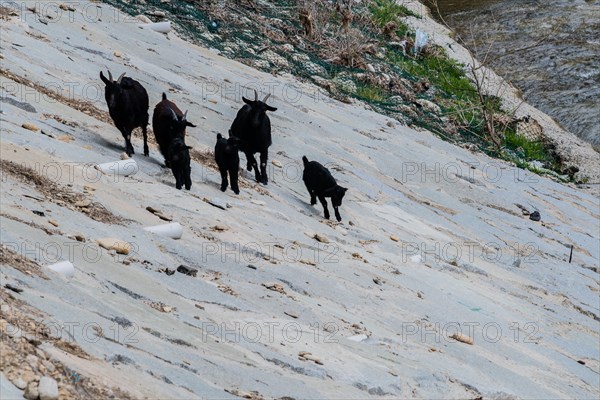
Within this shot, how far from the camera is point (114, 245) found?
7812 millimetres

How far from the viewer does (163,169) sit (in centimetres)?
1089

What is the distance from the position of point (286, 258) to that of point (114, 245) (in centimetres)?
197

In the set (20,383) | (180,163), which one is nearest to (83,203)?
(180,163)

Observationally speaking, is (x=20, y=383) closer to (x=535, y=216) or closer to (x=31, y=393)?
(x=31, y=393)

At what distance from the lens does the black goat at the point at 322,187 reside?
11.7 meters

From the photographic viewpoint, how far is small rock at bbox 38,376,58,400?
4.83 metres

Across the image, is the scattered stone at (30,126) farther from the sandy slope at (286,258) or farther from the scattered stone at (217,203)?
the scattered stone at (217,203)

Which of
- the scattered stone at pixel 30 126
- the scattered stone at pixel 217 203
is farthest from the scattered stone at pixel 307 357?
the scattered stone at pixel 30 126

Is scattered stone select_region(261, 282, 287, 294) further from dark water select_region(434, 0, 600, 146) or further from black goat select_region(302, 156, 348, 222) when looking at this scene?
dark water select_region(434, 0, 600, 146)

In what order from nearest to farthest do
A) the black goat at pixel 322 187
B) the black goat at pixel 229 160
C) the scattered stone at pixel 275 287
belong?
1. the scattered stone at pixel 275 287
2. the black goat at pixel 229 160
3. the black goat at pixel 322 187

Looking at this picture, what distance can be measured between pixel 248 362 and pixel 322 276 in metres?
2.67

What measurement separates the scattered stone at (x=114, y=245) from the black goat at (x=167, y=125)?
294cm

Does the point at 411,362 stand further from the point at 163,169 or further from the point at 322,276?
the point at 163,169

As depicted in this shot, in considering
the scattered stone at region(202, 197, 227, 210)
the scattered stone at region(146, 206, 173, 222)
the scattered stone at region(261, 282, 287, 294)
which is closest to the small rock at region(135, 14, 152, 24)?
the scattered stone at region(202, 197, 227, 210)
